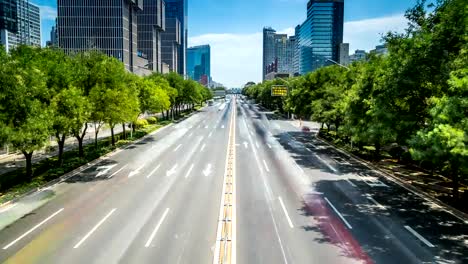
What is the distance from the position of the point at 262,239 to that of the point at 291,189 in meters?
9.36

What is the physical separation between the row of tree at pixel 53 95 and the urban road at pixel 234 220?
4.11m

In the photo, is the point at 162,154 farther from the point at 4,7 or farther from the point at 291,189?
the point at 4,7

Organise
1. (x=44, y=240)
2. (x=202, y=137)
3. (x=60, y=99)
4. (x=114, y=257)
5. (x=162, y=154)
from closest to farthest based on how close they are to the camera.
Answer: (x=114, y=257) → (x=44, y=240) → (x=60, y=99) → (x=162, y=154) → (x=202, y=137)

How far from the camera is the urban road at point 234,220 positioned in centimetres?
1512

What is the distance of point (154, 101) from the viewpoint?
5619 centimetres

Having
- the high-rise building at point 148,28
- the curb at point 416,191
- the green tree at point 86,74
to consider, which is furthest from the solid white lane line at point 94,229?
the high-rise building at point 148,28

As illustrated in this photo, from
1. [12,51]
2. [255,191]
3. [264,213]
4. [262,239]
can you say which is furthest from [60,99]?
[262,239]

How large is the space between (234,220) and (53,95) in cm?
1812

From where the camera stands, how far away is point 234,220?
19.0m

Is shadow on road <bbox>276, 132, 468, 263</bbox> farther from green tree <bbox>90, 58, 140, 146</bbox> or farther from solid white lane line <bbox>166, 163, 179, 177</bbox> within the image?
green tree <bbox>90, 58, 140, 146</bbox>

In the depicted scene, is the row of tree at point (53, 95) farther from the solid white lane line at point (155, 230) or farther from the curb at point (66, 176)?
the solid white lane line at point (155, 230)

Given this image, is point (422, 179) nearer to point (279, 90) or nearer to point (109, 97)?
point (109, 97)

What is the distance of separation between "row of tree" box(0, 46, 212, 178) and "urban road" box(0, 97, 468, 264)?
4108mm

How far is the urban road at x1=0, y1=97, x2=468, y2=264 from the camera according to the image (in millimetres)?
15117
